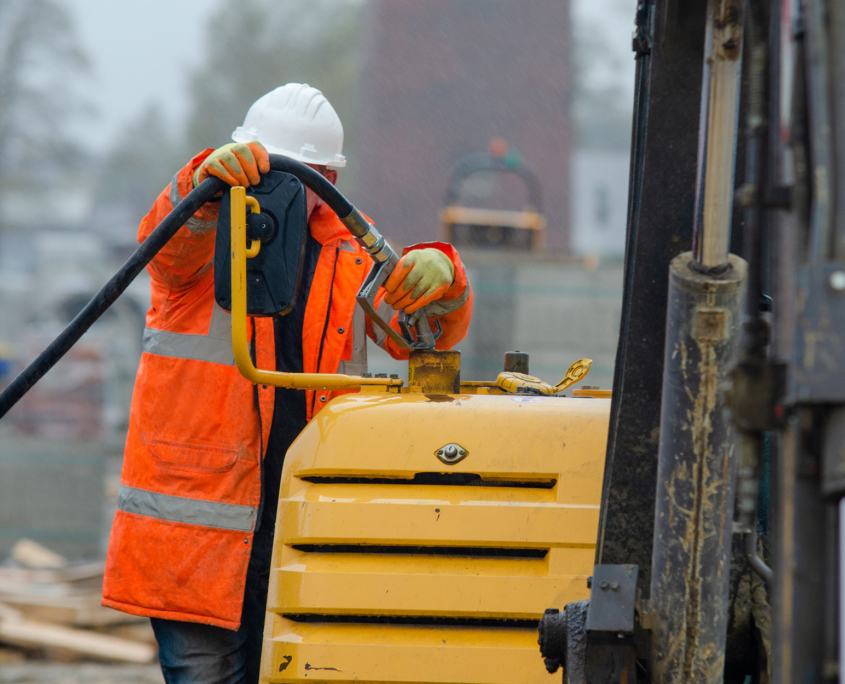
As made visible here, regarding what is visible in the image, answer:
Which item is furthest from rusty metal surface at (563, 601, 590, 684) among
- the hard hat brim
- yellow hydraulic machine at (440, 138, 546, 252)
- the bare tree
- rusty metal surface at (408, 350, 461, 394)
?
the bare tree

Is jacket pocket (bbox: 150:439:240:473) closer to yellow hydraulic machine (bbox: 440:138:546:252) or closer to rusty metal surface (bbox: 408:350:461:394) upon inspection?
rusty metal surface (bbox: 408:350:461:394)

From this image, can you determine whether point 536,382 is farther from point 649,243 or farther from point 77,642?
point 77,642

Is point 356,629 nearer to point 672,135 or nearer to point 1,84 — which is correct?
point 672,135

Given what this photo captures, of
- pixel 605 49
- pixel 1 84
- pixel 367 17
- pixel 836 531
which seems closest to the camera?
pixel 836 531

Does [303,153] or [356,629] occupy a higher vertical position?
[303,153]

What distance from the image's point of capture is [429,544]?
80.8 inches

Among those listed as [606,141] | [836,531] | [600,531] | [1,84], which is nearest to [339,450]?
[600,531]

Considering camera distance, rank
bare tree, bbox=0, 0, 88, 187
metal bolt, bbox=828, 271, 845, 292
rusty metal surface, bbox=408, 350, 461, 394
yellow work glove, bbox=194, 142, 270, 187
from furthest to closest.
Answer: bare tree, bbox=0, 0, 88, 187
rusty metal surface, bbox=408, 350, 461, 394
yellow work glove, bbox=194, 142, 270, 187
metal bolt, bbox=828, 271, 845, 292

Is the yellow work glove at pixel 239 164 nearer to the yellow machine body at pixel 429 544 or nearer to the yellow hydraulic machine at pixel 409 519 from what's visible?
the yellow hydraulic machine at pixel 409 519

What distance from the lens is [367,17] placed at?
2473 cm

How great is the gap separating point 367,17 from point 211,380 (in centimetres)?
2360

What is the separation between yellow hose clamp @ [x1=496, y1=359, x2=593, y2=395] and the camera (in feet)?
7.99

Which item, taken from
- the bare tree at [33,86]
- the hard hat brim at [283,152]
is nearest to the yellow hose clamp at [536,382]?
the hard hat brim at [283,152]

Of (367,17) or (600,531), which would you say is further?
(367,17)
